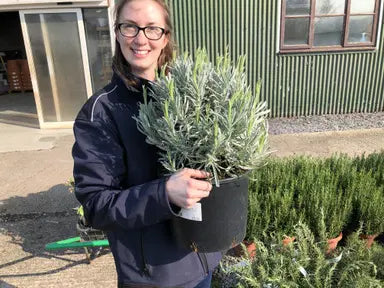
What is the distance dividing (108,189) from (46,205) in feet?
11.7

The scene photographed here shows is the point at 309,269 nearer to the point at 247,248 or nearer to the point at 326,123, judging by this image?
the point at 247,248

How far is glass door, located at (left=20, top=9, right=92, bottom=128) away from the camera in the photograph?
690 centimetres

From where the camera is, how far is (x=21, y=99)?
11344 mm

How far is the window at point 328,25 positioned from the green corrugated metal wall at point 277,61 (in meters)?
0.19

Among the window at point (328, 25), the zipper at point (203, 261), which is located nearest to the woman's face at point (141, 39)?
the zipper at point (203, 261)

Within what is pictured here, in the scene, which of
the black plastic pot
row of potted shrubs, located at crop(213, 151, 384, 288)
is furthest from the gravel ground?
the black plastic pot

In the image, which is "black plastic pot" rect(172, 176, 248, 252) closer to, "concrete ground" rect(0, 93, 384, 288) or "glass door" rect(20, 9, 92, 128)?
"concrete ground" rect(0, 93, 384, 288)

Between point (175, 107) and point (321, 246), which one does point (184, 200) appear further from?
point (321, 246)

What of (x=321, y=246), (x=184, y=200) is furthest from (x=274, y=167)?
(x=184, y=200)

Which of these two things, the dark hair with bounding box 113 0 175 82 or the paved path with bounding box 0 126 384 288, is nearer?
the dark hair with bounding box 113 0 175 82

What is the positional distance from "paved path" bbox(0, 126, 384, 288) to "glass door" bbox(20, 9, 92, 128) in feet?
2.00

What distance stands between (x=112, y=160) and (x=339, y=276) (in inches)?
61.4

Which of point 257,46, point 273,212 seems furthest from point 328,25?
point 273,212

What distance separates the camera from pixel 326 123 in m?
7.70
